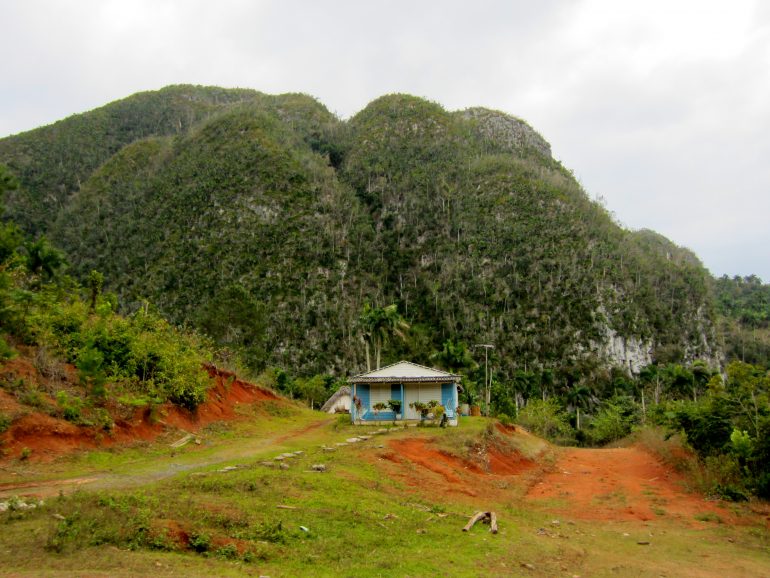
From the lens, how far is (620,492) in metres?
18.9

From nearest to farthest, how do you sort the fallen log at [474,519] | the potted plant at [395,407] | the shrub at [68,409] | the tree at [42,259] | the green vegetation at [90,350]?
the fallen log at [474,519] < the shrub at [68,409] < the green vegetation at [90,350] < the potted plant at [395,407] < the tree at [42,259]

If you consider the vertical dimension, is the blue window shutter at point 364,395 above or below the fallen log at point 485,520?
above

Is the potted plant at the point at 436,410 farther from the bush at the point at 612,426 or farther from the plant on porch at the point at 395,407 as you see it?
the bush at the point at 612,426

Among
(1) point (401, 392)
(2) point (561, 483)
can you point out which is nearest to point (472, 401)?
(1) point (401, 392)

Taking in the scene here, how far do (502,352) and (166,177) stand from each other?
206 ft

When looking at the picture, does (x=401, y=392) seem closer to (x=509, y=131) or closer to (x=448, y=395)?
(x=448, y=395)

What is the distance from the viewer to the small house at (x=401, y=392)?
27.7 metres

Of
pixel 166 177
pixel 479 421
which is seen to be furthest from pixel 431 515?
pixel 166 177

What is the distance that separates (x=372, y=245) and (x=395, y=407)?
217ft

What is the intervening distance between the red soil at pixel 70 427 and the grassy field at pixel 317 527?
0.72 meters

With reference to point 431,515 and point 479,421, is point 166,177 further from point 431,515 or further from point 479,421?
point 431,515

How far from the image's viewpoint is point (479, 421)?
92.3 ft

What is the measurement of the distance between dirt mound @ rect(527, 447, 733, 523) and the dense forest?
2423 cm

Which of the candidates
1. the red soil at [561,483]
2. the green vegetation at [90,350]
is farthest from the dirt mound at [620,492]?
the green vegetation at [90,350]
